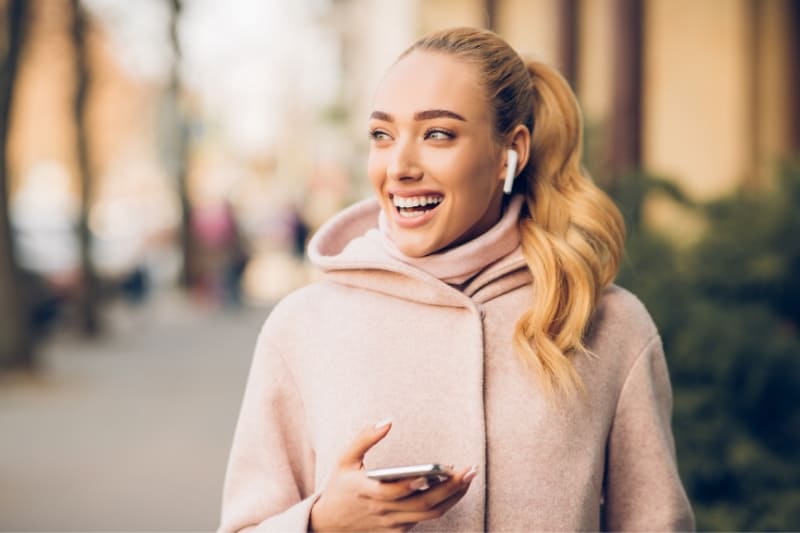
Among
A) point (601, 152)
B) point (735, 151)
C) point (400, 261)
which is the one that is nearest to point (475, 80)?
point (400, 261)

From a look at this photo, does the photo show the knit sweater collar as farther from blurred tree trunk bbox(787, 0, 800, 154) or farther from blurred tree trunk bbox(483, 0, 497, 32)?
blurred tree trunk bbox(483, 0, 497, 32)

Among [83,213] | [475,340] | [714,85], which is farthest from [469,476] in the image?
[83,213]

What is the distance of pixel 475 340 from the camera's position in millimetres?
2379

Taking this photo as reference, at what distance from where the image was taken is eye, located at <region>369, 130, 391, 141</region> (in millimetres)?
2338

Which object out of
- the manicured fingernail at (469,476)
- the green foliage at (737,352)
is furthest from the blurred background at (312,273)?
the manicured fingernail at (469,476)

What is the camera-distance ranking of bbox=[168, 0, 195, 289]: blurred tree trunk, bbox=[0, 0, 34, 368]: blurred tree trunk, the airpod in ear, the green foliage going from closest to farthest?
the airpod in ear, the green foliage, bbox=[0, 0, 34, 368]: blurred tree trunk, bbox=[168, 0, 195, 289]: blurred tree trunk

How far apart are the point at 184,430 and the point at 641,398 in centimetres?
749

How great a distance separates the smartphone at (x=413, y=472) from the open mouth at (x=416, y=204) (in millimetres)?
559

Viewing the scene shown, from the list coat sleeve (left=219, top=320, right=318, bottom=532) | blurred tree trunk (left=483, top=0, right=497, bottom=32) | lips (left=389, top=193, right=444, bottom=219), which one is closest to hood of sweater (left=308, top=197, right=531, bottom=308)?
lips (left=389, top=193, right=444, bottom=219)

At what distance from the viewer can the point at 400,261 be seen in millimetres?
2410

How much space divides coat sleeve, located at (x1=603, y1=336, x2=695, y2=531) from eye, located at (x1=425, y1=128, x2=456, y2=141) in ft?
2.07

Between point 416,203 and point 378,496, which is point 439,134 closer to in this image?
point 416,203

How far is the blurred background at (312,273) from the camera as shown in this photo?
4789 millimetres

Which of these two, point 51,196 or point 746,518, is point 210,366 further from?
point 51,196
